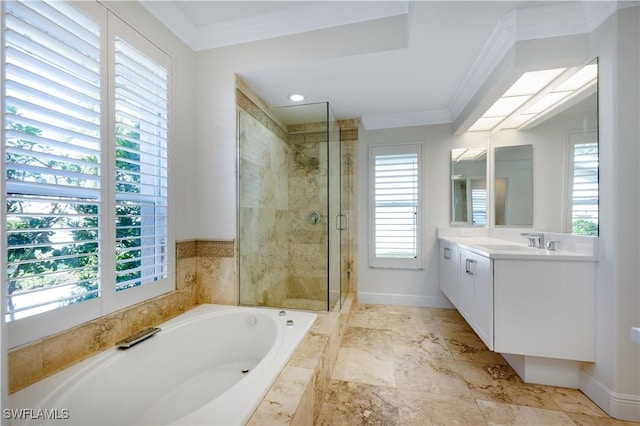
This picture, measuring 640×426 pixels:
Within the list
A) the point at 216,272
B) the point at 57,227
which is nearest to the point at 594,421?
the point at 216,272

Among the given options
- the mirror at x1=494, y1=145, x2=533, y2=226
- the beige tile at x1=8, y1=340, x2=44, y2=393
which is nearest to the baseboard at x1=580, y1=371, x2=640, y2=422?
the mirror at x1=494, y1=145, x2=533, y2=226

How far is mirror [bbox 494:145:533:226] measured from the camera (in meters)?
2.36

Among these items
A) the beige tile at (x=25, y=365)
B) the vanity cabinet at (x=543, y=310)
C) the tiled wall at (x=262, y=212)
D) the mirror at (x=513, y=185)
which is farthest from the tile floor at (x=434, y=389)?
the beige tile at (x=25, y=365)

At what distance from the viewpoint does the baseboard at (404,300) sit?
306 centimetres

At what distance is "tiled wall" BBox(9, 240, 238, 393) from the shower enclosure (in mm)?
191

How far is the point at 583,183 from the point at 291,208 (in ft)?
7.74

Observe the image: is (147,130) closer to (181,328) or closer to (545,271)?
(181,328)

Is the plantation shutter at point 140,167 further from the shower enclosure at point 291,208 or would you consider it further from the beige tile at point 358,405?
the beige tile at point 358,405

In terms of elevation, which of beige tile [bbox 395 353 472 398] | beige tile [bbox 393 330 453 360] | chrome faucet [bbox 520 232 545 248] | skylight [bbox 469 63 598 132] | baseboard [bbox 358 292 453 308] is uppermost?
skylight [bbox 469 63 598 132]

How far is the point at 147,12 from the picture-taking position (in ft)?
5.44

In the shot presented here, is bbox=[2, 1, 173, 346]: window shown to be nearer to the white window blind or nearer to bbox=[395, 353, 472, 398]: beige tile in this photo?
bbox=[395, 353, 472, 398]: beige tile

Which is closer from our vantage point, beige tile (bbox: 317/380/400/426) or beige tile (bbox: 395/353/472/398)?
beige tile (bbox: 317/380/400/426)

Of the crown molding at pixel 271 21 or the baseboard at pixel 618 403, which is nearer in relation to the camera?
the baseboard at pixel 618 403

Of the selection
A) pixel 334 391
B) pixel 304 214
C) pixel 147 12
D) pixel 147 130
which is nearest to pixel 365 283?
pixel 304 214
